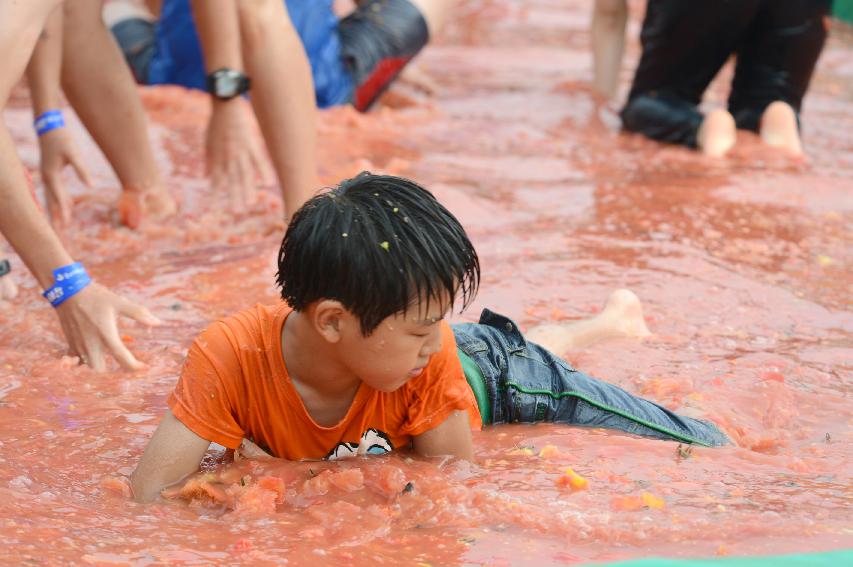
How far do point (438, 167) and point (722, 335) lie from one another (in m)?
1.66

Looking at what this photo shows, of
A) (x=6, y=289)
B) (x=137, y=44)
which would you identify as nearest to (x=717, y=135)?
(x=137, y=44)

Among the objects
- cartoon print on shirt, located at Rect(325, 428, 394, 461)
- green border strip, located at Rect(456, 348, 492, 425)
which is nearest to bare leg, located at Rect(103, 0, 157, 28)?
green border strip, located at Rect(456, 348, 492, 425)

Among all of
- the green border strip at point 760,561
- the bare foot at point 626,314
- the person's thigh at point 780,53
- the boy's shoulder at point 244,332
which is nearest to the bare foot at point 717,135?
the person's thigh at point 780,53

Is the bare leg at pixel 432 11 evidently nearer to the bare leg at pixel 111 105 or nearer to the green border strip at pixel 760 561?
the bare leg at pixel 111 105

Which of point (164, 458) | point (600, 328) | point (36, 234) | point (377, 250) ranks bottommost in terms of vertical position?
point (600, 328)

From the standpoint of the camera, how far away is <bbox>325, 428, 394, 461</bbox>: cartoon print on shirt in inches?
82.3

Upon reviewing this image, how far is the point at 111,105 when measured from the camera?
341 centimetres

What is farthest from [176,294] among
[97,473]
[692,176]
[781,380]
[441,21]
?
[441,21]

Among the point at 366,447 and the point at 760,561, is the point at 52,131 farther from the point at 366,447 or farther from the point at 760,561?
the point at 760,561

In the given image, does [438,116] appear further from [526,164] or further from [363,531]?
[363,531]

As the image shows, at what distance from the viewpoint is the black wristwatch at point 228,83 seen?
3.20 meters

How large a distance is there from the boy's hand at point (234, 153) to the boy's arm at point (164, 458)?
4.82 feet

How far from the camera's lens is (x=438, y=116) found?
5.01 m

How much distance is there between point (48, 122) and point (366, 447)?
1684mm
